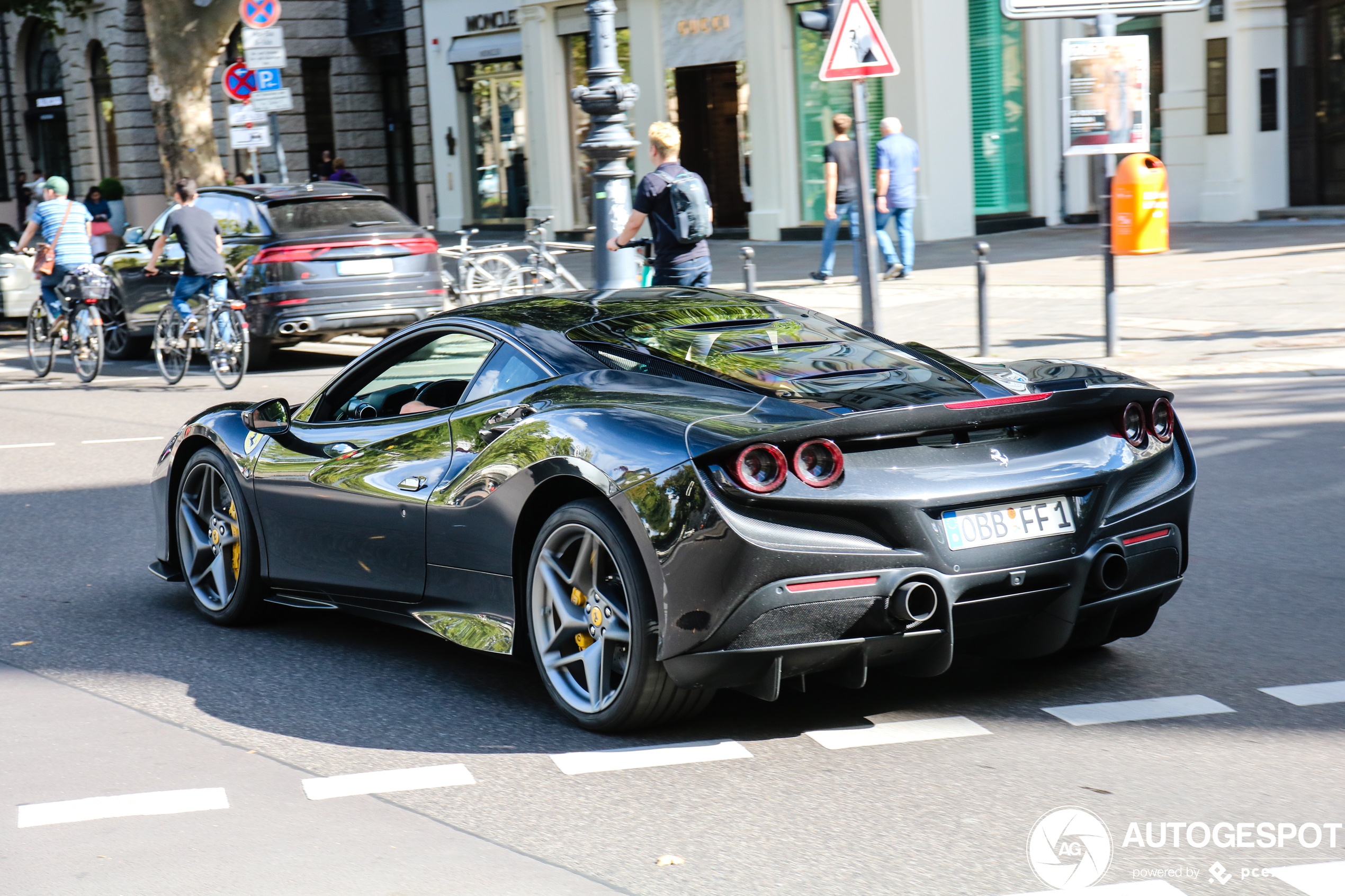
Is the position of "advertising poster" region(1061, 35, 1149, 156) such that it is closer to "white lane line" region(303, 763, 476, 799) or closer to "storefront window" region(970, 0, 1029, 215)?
"white lane line" region(303, 763, 476, 799)

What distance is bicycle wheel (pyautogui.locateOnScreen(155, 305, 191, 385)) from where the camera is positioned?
14.6 m

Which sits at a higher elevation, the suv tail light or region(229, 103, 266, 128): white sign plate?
region(229, 103, 266, 128): white sign plate

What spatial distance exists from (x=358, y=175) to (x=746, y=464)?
33.3 metres

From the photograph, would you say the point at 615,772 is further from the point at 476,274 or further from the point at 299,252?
the point at 476,274

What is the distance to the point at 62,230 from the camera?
16.0 m

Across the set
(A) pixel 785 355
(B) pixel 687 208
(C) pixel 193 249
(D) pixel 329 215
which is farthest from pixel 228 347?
(A) pixel 785 355

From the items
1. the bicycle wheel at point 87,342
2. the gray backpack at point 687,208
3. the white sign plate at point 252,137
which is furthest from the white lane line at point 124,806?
the white sign plate at point 252,137

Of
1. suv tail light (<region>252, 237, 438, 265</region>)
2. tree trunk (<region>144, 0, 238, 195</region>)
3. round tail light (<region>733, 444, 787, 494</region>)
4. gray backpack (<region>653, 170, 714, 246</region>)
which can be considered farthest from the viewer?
tree trunk (<region>144, 0, 238, 195</region>)

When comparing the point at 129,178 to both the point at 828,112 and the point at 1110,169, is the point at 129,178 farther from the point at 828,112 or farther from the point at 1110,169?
the point at 1110,169

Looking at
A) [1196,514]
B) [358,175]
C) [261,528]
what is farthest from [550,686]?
[358,175]

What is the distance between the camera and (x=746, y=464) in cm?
431

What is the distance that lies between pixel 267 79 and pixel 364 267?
5.11m

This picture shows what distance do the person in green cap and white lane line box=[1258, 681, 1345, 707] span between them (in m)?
13.5

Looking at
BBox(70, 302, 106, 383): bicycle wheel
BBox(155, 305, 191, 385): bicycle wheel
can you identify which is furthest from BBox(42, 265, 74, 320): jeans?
BBox(155, 305, 191, 385): bicycle wheel
